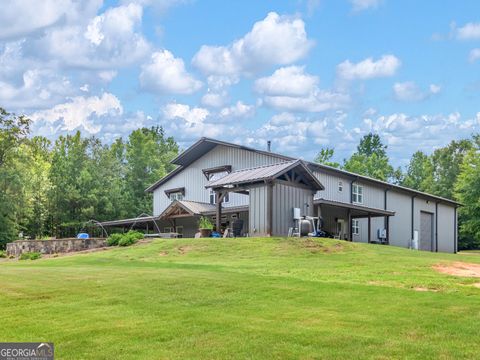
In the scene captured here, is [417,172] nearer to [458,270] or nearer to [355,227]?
[355,227]

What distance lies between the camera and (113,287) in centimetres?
1195

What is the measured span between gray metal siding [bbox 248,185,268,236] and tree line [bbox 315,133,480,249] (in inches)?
1073

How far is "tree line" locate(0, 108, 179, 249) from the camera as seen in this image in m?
48.2

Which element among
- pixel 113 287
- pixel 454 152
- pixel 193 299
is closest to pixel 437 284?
pixel 193 299

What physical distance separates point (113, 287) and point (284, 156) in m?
22.2

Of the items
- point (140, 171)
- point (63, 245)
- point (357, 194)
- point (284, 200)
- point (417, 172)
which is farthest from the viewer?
point (417, 172)

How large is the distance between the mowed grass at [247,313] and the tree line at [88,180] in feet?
117

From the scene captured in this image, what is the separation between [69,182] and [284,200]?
3186cm

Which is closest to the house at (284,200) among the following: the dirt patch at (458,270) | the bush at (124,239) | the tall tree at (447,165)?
the bush at (124,239)

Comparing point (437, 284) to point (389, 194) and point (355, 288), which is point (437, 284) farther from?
point (389, 194)

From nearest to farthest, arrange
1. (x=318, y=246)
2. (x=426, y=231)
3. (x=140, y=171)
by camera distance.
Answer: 1. (x=318, y=246)
2. (x=426, y=231)
3. (x=140, y=171)

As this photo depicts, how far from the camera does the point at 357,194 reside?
125 ft

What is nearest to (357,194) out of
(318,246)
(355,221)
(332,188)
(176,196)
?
(355,221)

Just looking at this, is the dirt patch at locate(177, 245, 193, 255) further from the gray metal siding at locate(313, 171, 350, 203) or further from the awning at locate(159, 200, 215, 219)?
the gray metal siding at locate(313, 171, 350, 203)
